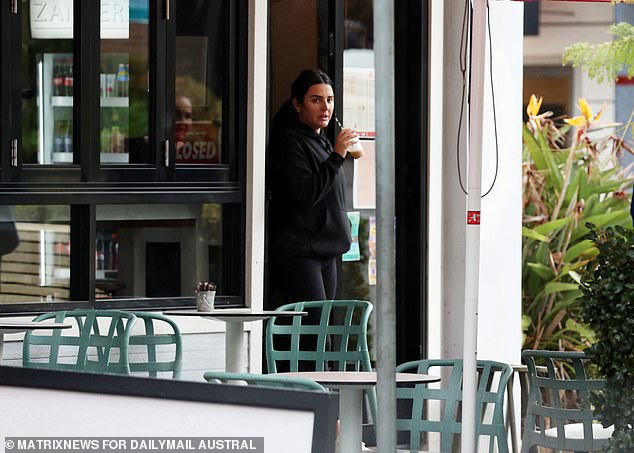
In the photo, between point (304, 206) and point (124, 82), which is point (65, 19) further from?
point (304, 206)

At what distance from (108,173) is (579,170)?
13.1ft

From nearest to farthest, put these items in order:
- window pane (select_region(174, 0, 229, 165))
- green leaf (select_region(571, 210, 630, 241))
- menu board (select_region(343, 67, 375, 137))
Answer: window pane (select_region(174, 0, 229, 165))
menu board (select_region(343, 67, 375, 137))
green leaf (select_region(571, 210, 630, 241))

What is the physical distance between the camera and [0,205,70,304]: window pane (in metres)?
6.43

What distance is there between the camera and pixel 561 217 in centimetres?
938

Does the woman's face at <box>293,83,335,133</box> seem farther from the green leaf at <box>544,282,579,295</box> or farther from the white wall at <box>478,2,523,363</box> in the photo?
the green leaf at <box>544,282,579,295</box>

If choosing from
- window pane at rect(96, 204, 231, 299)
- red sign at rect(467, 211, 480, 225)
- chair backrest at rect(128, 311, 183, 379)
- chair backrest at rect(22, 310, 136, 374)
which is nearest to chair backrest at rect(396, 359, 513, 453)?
red sign at rect(467, 211, 480, 225)

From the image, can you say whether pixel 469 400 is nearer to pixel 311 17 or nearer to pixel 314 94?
pixel 314 94

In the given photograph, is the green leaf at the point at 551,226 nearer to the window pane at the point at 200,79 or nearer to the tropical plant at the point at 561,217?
the tropical plant at the point at 561,217

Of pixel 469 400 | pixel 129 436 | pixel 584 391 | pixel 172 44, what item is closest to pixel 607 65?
pixel 172 44

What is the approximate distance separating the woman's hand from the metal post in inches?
148

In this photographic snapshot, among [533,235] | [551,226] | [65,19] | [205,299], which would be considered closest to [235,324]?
[205,299]

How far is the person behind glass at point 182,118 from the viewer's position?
22.6 feet

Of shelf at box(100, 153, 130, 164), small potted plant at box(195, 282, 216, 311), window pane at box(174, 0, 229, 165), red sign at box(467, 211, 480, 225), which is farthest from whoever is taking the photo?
window pane at box(174, 0, 229, 165)

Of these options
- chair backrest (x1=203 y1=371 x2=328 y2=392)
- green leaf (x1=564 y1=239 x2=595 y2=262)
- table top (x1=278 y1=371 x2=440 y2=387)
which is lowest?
table top (x1=278 y1=371 x2=440 y2=387)
